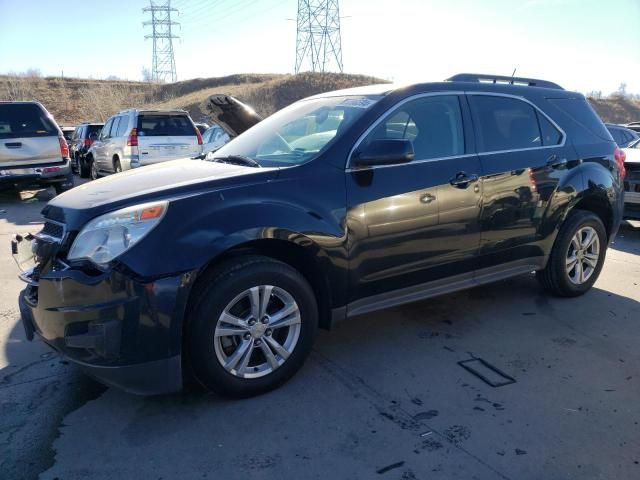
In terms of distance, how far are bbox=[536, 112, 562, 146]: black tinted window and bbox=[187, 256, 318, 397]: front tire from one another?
2.63m

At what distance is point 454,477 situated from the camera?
2465 millimetres

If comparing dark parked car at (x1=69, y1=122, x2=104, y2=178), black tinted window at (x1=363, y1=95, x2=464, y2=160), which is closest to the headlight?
black tinted window at (x1=363, y1=95, x2=464, y2=160)

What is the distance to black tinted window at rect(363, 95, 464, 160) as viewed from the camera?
3.68m

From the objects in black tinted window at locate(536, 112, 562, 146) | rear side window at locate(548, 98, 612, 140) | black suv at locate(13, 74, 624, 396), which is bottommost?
black suv at locate(13, 74, 624, 396)

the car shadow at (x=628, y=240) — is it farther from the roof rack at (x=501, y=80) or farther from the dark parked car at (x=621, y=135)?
the dark parked car at (x=621, y=135)

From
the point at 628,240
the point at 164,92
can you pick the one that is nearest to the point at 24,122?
the point at 628,240

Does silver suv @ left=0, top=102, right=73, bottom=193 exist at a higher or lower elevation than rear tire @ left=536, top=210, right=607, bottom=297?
higher

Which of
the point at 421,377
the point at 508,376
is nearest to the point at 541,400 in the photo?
the point at 508,376

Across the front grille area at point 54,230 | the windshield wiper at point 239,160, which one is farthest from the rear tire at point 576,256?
the front grille area at point 54,230

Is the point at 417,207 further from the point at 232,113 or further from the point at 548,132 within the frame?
the point at 232,113

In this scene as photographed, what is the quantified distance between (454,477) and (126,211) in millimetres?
2149

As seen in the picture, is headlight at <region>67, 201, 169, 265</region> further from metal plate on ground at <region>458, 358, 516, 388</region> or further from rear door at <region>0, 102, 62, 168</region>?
rear door at <region>0, 102, 62, 168</region>

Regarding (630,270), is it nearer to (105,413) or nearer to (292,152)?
(292,152)

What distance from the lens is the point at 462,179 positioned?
3.82m
